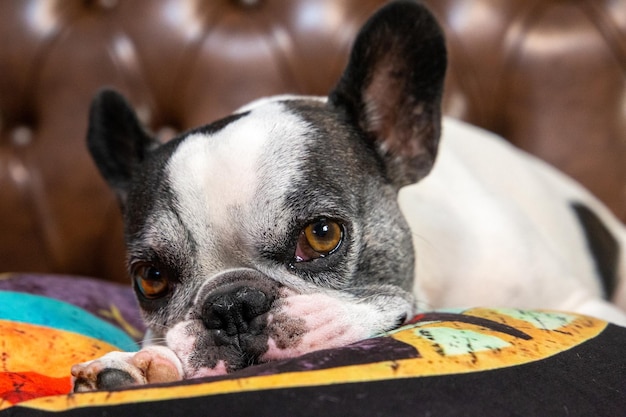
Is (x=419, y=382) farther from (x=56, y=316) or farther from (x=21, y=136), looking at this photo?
(x=21, y=136)

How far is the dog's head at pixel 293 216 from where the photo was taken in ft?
2.74

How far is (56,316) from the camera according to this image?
3.33 feet

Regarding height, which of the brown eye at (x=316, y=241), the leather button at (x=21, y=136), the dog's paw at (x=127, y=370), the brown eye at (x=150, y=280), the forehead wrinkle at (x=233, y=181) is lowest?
the dog's paw at (x=127, y=370)

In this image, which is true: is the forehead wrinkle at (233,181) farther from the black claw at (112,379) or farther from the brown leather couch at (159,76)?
the brown leather couch at (159,76)

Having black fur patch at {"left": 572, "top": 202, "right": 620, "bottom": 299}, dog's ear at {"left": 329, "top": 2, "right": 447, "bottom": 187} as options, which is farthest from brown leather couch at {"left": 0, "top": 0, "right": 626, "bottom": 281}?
dog's ear at {"left": 329, "top": 2, "right": 447, "bottom": 187}

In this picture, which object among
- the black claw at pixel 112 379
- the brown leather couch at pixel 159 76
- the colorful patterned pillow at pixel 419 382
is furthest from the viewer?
the brown leather couch at pixel 159 76

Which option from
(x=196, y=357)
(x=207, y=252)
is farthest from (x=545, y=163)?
(x=196, y=357)

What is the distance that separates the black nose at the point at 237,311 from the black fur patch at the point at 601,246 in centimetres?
107

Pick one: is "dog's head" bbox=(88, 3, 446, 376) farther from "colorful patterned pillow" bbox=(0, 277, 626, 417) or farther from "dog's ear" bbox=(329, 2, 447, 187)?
"colorful patterned pillow" bbox=(0, 277, 626, 417)

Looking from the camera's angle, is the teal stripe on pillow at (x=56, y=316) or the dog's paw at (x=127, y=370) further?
the teal stripe on pillow at (x=56, y=316)

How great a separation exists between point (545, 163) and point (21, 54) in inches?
60.4

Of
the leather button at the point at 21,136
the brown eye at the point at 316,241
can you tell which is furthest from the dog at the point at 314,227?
the leather button at the point at 21,136

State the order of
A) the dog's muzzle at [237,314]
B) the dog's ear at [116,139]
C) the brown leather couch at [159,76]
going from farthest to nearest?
1. the brown leather couch at [159,76]
2. the dog's ear at [116,139]
3. the dog's muzzle at [237,314]

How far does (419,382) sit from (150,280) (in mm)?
553
